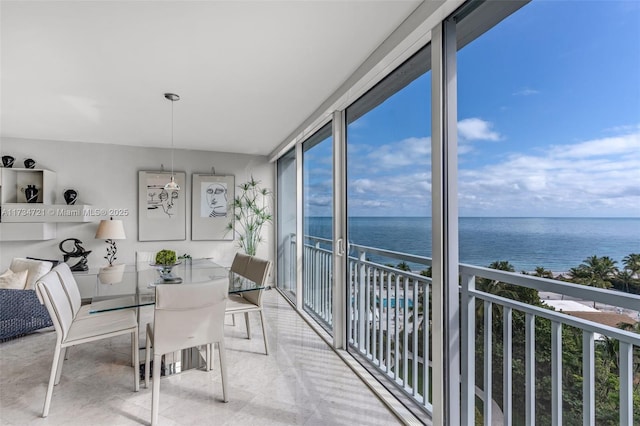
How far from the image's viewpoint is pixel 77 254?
470 centimetres

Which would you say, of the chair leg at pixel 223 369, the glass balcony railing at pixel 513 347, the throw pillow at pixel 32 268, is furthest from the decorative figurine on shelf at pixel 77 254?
the glass balcony railing at pixel 513 347

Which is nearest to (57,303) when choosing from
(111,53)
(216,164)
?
(111,53)

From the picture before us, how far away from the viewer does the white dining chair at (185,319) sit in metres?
2.01

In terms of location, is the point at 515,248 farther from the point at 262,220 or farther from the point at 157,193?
the point at 157,193

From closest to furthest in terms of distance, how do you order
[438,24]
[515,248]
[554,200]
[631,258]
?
[631,258], [554,200], [515,248], [438,24]

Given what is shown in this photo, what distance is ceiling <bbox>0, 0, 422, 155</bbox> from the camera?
6.05 ft

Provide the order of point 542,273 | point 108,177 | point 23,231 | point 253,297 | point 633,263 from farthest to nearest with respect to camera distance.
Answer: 1. point 108,177
2. point 23,231
3. point 253,297
4. point 542,273
5. point 633,263

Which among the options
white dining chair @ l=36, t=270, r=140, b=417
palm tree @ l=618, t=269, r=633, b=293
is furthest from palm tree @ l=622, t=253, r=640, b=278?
white dining chair @ l=36, t=270, r=140, b=417

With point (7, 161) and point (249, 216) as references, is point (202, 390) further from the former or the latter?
point (7, 161)

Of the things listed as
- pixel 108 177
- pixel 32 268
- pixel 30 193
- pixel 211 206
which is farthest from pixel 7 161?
pixel 211 206

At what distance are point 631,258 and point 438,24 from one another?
1391mm

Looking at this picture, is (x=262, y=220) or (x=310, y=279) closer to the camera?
(x=310, y=279)

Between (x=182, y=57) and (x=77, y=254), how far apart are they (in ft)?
12.4

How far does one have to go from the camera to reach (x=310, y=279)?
13.9ft
